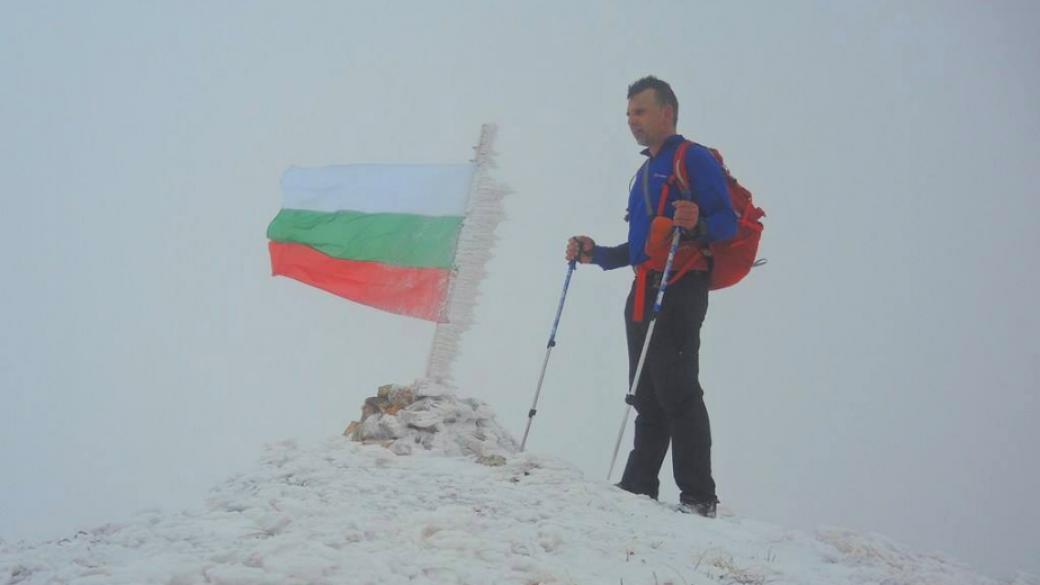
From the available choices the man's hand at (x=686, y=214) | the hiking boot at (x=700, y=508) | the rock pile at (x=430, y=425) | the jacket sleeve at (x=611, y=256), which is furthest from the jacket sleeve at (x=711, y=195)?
the rock pile at (x=430, y=425)

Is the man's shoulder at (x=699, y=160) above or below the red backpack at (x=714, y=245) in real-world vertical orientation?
above

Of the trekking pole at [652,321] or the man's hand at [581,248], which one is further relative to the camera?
the man's hand at [581,248]

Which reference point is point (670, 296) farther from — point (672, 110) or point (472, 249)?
point (472, 249)

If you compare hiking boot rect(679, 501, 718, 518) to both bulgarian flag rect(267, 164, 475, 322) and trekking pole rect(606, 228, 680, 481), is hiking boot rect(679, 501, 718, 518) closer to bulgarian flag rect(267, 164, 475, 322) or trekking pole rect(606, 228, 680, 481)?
trekking pole rect(606, 228, 680, 481)

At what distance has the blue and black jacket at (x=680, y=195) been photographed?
4.71 m

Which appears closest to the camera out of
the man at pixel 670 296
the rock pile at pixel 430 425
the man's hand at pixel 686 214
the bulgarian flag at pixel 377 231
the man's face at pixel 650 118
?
the man's hand at pixel 686 214

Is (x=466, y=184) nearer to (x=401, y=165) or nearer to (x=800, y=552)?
(x=401, y=165)

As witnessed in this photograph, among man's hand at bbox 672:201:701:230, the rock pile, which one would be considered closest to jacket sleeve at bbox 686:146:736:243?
man's hand at bbox 672:201:701:230

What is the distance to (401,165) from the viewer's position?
862 cm

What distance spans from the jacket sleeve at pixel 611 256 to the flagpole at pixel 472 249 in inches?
79.4

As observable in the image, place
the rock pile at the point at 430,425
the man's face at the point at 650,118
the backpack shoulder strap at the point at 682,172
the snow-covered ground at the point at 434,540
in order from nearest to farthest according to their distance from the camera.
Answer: the snow-covered ground at the point at 434,540 → the backpack shoulder strap at the point at 682,172 → the man's face at the point at 650,118 → the rock pile at the point at 430,425

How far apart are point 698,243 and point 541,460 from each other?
155cm

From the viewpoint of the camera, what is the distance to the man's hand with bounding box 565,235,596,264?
18.5ft

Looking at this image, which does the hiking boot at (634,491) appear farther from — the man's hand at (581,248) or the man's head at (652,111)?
the man's head at (652,111)
